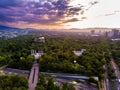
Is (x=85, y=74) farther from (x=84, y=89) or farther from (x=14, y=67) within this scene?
(x=14, y=67)

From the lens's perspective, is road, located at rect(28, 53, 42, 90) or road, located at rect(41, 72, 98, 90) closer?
road, located at rect(28, 53, 42, 90)

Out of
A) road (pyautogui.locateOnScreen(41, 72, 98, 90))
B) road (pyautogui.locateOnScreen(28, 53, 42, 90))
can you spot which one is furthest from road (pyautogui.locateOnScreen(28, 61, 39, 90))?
road (pyautogui.locateOnScreen(41, 72, 98, 90))

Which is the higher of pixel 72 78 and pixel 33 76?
pixel 33 76

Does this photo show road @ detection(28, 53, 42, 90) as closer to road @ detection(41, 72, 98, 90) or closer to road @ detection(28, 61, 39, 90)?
road @ detection(28, 61, 39, 90)

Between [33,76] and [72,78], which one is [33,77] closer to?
[33,76]

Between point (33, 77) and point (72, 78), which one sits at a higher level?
point (33, 77)

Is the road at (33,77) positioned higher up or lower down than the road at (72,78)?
higher up

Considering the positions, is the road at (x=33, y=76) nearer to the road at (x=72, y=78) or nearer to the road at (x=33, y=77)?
the road at (x=33, y=77)

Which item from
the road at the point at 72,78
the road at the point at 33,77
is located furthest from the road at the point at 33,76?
the road at the point at 72,78

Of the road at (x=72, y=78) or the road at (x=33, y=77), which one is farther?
the road at (x=72, y=78)

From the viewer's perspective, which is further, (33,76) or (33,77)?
(33,76)

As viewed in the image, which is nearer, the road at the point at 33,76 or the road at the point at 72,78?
the road at the point at 33,76

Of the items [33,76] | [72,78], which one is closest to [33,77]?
[33,76]
